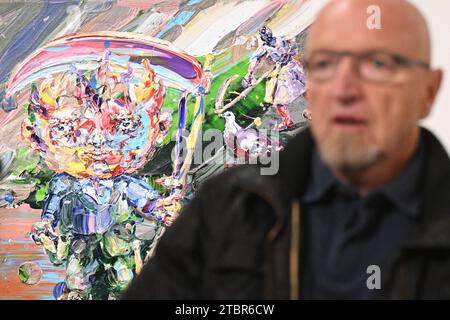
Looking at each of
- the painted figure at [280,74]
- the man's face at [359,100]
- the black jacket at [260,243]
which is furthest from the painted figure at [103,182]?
the man's face at [359,100]

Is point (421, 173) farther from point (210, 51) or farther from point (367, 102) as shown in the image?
point (210, 51)

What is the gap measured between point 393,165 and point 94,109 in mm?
1954

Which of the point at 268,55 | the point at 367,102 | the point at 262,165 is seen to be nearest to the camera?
the point at 367,102

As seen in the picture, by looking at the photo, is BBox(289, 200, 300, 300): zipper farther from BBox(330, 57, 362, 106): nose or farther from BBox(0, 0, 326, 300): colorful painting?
BBox(0, 0, 326, 300): colorful painting

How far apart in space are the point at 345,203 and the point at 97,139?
74.3 inches

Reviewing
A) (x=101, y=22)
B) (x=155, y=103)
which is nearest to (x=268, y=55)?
(x=155, y=103)

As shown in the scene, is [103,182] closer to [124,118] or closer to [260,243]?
[124,118]

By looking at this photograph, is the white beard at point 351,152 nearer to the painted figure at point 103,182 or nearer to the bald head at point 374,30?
the bald head at point 374,30

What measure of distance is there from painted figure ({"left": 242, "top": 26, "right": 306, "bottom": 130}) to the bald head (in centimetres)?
168

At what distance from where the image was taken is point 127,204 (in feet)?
8.84

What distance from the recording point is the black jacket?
0.88m

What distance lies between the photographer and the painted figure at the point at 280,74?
2.63 m

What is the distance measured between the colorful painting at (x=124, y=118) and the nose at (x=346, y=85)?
5.56 ft

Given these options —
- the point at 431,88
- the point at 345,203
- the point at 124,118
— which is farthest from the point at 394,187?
the point at 124,118
